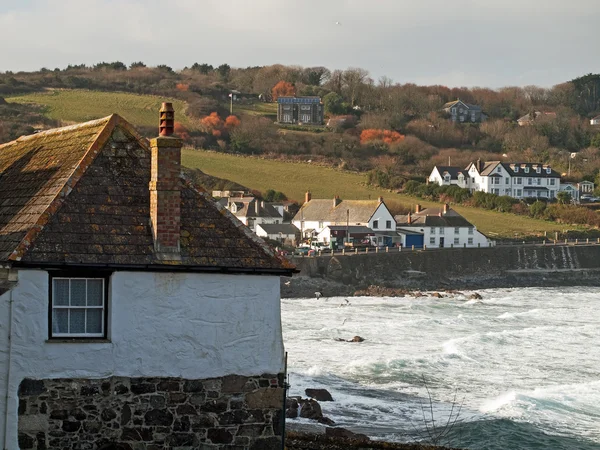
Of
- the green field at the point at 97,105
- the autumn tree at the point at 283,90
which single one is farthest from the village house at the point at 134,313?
the autumn tree at the point at 283,90

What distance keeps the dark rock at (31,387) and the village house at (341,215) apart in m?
71.4

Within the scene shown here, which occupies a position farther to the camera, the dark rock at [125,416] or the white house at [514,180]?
the white house at [514,180]

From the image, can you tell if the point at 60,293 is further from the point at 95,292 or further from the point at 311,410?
the point at 311,410

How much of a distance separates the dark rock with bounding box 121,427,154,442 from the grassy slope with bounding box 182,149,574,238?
78939 mm

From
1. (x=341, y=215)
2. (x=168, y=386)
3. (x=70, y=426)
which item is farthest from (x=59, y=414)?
(x=341, y=215)

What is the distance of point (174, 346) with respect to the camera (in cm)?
1084

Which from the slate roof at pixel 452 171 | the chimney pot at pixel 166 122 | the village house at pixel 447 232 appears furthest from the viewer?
the slate roof at pixel 452 171

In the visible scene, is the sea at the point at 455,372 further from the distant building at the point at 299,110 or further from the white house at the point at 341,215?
the distant building at the point at 299,110

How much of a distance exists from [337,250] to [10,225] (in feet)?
209

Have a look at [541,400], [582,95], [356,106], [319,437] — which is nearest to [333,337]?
[541,400]

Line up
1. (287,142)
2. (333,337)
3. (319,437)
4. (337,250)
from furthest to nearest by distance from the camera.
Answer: (287,142), (337,250), (333,337), (319,437)

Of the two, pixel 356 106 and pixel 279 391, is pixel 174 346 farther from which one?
pixel 356 106

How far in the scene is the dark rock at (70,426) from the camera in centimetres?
1031

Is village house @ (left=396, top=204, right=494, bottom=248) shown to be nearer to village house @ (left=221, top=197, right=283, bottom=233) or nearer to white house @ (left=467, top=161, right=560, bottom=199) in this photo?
village house @ (left=221, top=197, right=283, bottom=233)
